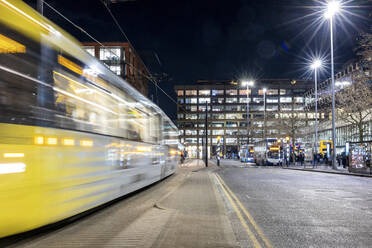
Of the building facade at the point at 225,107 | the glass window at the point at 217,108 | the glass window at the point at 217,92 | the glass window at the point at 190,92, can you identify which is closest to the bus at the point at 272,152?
the building facade at the point at 225,107

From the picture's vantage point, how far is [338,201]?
996cm

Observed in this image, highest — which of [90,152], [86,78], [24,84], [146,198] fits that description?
[86,78]

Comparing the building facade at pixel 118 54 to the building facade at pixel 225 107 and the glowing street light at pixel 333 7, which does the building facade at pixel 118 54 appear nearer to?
the building facade at pixel 225 107

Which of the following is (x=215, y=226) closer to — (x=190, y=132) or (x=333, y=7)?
(x=333, y=7)

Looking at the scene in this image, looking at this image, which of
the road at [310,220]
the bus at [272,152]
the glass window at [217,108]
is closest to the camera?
the road at [310,220]

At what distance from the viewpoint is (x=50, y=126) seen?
5602mm

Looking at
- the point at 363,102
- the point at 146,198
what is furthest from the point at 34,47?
the point at 363,102

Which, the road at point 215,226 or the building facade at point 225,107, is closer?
the road at point 215,226

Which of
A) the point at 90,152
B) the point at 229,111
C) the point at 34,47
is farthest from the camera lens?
the point at 229,111

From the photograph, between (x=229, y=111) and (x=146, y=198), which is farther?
(x=229, y=111)

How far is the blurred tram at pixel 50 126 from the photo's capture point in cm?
477

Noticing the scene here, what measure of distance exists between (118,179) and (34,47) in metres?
4.33

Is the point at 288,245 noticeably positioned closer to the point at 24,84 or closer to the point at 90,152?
the point at 90,152

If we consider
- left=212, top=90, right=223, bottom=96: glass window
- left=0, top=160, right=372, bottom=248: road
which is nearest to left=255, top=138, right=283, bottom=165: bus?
left=0, top=160, right=372, bottom=248: road
